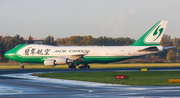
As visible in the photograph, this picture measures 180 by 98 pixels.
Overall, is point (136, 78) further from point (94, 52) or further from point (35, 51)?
point (35, 51)

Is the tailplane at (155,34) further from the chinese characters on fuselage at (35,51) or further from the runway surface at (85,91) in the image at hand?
the runway surface at (85,91)

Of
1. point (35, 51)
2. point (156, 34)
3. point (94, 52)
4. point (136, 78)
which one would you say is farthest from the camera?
point (35, 51)

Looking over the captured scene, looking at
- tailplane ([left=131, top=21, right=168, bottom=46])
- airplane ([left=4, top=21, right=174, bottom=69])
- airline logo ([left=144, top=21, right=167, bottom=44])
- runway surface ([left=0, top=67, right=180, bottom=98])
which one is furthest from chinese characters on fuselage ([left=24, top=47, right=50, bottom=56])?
runway surface ([left=0, top=67, right=180, bottom=98])

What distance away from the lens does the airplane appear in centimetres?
5828

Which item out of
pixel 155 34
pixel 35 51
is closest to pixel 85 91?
pixel 155 34

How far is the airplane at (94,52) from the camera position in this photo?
191ft

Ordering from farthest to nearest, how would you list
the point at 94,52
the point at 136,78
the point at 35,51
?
the point at 35,51 → the point at 94,52 → the point at 136,78

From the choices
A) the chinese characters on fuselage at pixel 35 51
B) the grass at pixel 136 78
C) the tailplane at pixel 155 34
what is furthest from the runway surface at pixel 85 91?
the chinese characters on fuselage at pixel 35 51

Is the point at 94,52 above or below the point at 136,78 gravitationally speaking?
above

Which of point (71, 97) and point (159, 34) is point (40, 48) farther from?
point (71, 97)

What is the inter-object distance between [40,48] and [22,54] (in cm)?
415

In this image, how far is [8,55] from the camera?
65625mm

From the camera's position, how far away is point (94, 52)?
196ft

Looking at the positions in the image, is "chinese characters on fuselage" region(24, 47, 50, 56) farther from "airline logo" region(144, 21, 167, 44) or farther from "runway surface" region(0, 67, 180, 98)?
"runway surface" region(0, 67, 180, 98)
